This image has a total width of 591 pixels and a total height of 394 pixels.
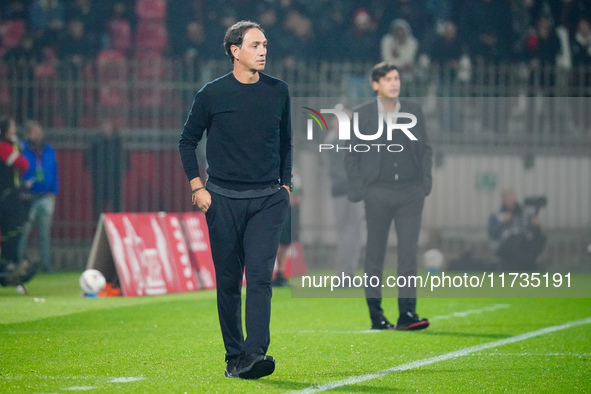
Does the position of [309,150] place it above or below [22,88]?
below

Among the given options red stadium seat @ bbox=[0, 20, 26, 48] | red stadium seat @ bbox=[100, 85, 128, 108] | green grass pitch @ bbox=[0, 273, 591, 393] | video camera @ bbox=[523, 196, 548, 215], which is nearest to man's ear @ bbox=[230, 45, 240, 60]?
green grass pitch @ bbox=[0, 273, 591, 393]

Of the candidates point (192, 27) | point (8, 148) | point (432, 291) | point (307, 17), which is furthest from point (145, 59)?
point (432, 291)

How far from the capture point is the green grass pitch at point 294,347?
621 cm

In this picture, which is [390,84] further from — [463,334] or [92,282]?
[92,282]

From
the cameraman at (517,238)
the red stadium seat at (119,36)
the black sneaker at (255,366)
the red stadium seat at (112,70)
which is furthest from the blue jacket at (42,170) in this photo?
the black sneaker at (255,366)

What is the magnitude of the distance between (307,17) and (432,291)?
820 centimetres

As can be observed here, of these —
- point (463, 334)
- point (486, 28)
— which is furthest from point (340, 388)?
point (486, 28)

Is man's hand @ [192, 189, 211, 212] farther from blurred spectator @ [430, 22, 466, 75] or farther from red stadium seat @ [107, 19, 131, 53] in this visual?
blurred spectator @ [430, 22, 466, 75]

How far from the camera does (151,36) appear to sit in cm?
1931

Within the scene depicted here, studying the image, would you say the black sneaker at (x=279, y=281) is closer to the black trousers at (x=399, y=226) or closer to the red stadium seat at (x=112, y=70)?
the black trousers at (x=399, y=226)

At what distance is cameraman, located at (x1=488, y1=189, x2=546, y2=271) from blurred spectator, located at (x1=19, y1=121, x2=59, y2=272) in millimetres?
6399

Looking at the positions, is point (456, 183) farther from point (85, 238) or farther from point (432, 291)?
point (85, 238)

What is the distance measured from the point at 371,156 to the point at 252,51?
311 cm

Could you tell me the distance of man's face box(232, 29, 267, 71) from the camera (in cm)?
628
